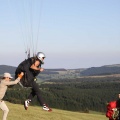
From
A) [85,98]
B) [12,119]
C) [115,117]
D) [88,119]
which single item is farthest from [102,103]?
[115,117]

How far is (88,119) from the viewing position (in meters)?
48.0

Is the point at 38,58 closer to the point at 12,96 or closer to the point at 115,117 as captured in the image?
the point at 115,117

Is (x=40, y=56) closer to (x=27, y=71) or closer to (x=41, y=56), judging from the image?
(x=41, y=56)

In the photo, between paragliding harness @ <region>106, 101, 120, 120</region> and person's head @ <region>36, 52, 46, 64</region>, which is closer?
person's head @ <region>36, 52, 46, 64</region>

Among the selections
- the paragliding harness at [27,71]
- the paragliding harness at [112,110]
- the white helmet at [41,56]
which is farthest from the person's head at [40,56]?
the paragliding harness at [112,110]

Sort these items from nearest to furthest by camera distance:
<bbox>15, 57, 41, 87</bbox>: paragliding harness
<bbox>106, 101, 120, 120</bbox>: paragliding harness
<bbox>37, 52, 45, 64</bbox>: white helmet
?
<bbox>37, 52, 45, 64</bbox>: white helmet, <bbox>15, 57, 41, 87</bbox>: paragliding harness, <bbox>106, 101, 120, 120</bbox>: paragliding harness

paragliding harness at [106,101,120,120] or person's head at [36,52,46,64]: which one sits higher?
person's head at [36,52,46,64]

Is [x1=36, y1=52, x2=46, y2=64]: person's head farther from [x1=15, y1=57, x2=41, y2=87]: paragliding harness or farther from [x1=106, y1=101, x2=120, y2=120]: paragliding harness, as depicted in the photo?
[x1=106, y1=101, x2=120, y2=120]: paragliding harness

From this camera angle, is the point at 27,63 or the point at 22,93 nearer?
the point at 27,63

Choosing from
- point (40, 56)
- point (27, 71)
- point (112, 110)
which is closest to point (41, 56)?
point (40, 56)

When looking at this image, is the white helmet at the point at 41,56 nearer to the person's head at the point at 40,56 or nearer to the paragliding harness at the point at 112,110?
the person's head at the point at 40,56

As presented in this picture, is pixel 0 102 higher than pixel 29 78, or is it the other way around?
pixel 29 78

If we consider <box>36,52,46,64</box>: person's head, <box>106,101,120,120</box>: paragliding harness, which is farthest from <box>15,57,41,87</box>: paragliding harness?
<box>106,101,120,120</box>: paragliding harness

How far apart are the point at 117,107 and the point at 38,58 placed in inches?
167
